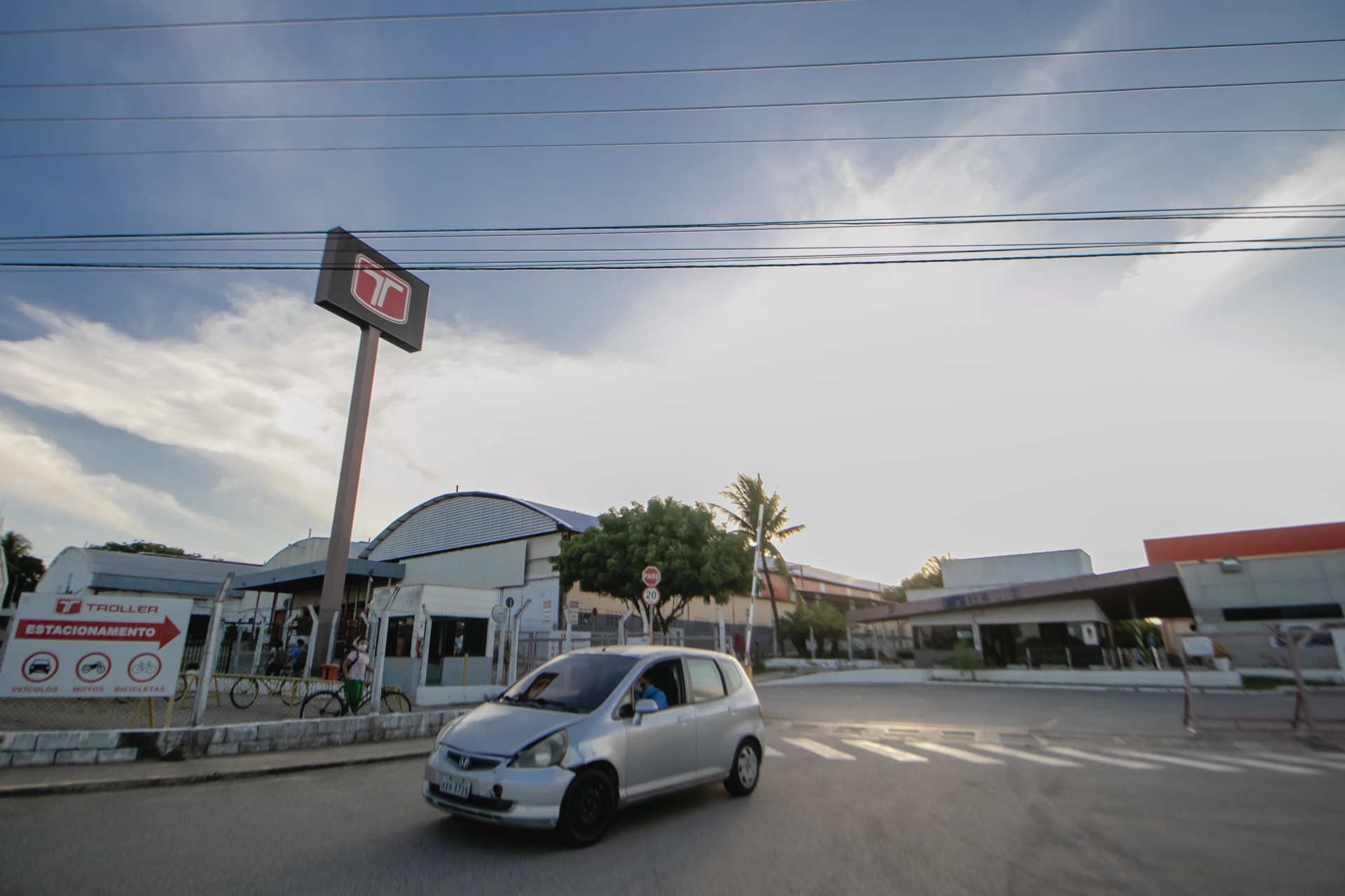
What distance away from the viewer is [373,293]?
29.9 m

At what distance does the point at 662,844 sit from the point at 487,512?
36.7m

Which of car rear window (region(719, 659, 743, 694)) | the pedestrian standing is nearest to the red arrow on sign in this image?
the pedestrian standing

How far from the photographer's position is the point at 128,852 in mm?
5043

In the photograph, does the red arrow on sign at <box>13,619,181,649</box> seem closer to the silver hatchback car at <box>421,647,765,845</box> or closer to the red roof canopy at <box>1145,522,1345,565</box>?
the silver hatchback car at <box>421,647,765,845</box>

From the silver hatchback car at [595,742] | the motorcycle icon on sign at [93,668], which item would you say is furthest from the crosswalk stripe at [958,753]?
the motorcycle icon on sign at [93,668]

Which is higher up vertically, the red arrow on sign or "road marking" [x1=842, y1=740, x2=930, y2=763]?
the red arrow on sign

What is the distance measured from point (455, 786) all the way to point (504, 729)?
1.78 feet

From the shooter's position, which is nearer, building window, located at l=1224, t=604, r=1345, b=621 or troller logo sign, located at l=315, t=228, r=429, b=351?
building window, located at l=1224, t=604, r=1345, b=621

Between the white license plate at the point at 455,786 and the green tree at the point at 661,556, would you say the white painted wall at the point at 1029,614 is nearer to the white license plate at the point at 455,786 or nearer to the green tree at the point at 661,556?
the green tree at the point at 661,556

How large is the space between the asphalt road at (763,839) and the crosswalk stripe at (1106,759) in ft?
1.59

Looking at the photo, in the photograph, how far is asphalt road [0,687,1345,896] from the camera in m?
4.51

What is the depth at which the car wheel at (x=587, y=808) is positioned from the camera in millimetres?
5176

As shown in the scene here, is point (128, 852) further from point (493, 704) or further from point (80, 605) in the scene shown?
point (80, 605)

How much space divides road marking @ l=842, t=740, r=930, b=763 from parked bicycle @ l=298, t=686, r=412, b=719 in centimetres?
882
